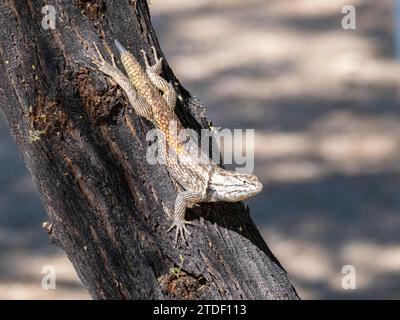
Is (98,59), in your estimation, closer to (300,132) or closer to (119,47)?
(119,47)

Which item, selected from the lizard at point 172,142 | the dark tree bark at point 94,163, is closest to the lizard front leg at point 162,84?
the lizard at point 172,142

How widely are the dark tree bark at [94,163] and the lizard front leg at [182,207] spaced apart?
29 millimetres

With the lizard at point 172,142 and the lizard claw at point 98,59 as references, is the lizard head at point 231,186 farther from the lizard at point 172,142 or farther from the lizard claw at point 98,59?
the lizard claw at point 98,59

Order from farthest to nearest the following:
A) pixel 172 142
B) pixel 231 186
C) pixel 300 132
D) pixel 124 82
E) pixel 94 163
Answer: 1. pixel 300 132
2. pixel 231 186
3. pixel 172 142
4. pixel 124 82
5. pixel 94 163

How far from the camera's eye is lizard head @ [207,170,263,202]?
3.25m

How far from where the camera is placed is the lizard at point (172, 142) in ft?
9.41

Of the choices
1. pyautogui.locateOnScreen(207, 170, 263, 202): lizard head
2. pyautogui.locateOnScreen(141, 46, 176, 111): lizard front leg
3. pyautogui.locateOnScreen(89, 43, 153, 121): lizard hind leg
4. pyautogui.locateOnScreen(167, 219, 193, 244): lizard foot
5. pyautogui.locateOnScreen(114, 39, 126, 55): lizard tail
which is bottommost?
pyautogui.locateOnScreen(167, 219, 193, 244): lizard foot

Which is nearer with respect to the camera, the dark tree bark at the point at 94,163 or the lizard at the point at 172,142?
the dark tree bark at the point at 94,163

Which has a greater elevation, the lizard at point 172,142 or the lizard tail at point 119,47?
the lizard tail at point 119,47

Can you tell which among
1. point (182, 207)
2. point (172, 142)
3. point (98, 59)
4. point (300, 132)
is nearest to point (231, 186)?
point (172, 142)

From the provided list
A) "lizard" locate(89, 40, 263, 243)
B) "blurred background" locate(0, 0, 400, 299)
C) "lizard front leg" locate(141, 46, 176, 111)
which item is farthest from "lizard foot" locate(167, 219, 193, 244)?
"blurred background" locate(0, 0, 400, 299)

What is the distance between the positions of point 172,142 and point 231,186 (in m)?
0.35

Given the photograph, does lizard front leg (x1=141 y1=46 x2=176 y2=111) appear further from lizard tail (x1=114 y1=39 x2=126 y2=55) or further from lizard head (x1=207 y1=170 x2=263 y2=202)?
lizard head (x1=207 y1=170 x2=263 y2=202)

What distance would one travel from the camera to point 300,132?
6336 mm
